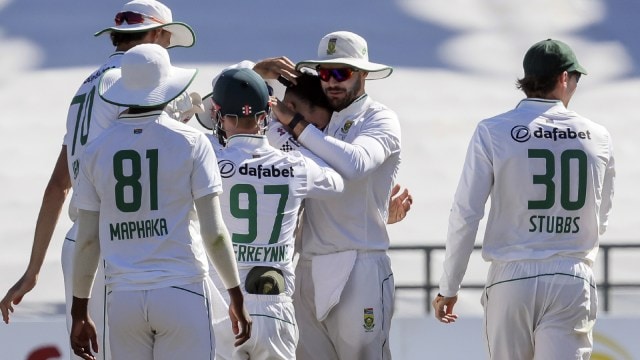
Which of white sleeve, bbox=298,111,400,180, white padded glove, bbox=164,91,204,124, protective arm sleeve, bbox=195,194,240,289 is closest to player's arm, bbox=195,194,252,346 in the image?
protective arm sleeve, bbox=195,194,240,289

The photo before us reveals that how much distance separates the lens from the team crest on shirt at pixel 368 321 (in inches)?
200

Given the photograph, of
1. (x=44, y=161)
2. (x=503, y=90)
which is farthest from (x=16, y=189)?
(x=503, y=90)

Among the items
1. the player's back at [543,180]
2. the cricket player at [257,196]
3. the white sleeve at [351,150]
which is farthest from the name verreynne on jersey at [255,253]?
the player's back at [543,180]

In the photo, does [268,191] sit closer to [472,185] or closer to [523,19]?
[472,185]

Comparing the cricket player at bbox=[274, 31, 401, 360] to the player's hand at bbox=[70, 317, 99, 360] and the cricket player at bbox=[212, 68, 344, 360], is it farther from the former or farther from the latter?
the player's hand at bbox=[70, 317, 99, 360]

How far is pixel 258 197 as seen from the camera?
4656mm

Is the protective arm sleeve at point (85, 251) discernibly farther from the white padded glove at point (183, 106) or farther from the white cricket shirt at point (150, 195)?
the white padded glove at point (183, 106)

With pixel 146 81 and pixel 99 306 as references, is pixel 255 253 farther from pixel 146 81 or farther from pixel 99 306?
pixel 146 81

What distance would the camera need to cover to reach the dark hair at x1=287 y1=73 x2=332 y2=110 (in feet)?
17.2

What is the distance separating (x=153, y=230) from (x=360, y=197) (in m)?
1.26

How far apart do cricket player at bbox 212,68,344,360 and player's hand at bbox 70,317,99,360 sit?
0.61 metres

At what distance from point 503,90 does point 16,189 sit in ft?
21.3

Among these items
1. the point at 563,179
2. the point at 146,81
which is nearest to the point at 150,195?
the point at 146,81

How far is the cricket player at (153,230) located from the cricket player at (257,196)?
1.62ft
